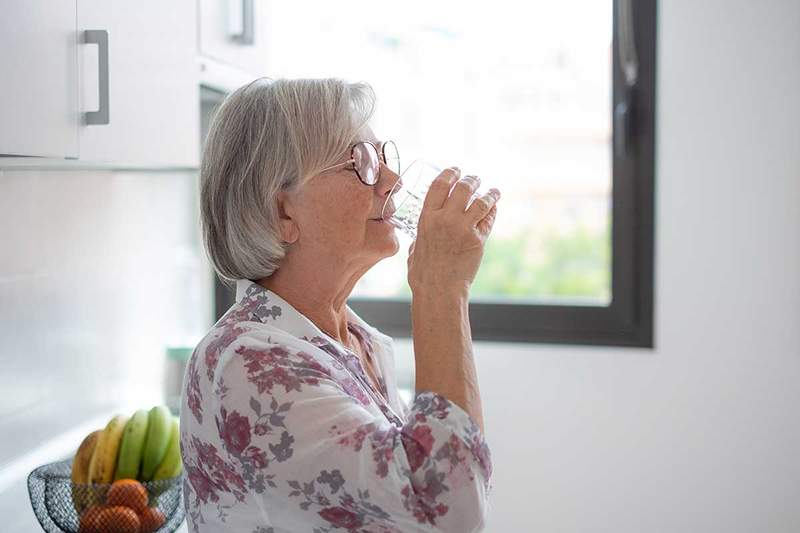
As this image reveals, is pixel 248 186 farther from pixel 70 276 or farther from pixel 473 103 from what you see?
pixel 473 103

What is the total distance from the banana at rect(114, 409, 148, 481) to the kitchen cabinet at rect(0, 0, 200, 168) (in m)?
0.43

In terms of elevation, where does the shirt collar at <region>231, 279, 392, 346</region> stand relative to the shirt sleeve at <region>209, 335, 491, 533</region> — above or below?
above

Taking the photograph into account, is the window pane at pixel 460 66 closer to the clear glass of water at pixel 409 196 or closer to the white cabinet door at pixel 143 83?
the white cabinet door at pixel 143 83

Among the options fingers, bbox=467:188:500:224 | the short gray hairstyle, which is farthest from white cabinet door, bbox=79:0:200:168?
fingers, bbox=467:188:500:224

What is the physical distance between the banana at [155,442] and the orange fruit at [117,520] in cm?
13

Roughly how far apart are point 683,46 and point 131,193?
1268mm

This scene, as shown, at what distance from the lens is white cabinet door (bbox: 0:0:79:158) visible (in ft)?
3.33

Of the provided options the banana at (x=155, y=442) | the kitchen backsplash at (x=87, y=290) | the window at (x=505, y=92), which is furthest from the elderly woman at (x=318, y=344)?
the window at (x=505, y=92)

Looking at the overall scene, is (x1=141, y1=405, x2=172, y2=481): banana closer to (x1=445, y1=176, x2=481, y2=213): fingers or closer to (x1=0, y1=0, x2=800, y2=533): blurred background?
(x1=0, y1=0, x2=800, y2=533): blurred background

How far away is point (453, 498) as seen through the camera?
0.94 metres

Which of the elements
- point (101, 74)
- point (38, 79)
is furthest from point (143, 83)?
point (38, 79)

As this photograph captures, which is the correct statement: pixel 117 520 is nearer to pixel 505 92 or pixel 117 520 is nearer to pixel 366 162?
pixel 366 162

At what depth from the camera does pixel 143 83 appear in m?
1.38

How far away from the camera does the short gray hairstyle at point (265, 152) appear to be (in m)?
1.12
